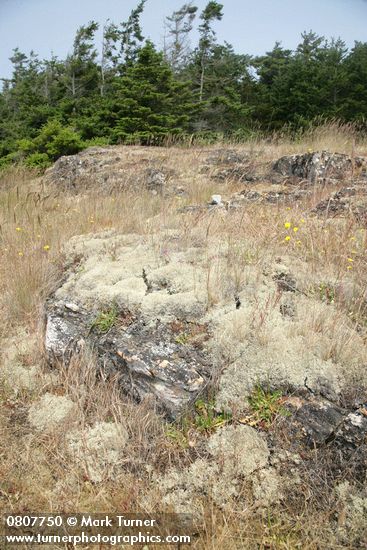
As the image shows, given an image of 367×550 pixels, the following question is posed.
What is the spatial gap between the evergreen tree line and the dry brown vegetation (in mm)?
8537

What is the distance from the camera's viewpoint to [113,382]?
2.52 meters

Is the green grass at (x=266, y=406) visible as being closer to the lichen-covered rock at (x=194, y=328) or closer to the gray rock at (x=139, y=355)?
the lichen-covered rock at (x=194, y=328)

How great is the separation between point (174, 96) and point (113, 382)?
1540 cm

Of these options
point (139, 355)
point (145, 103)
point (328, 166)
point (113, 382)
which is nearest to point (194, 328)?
point (139, 355)

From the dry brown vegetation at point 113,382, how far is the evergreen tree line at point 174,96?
8.54 metres

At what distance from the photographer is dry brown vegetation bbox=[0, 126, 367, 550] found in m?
1.83

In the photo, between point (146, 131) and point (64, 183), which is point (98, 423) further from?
point (146, 131)

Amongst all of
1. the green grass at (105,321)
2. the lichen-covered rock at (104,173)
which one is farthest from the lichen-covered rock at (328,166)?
the green grass at (105,321)

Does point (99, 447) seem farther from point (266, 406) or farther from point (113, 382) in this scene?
point (266, 406)

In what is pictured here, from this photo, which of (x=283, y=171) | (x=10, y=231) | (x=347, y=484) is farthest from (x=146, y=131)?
(x=347, y=484)

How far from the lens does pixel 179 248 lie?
3676 millimetres

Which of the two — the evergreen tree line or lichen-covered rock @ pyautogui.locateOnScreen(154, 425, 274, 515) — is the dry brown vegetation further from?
the evergreen tree line

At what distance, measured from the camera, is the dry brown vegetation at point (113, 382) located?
1826mm

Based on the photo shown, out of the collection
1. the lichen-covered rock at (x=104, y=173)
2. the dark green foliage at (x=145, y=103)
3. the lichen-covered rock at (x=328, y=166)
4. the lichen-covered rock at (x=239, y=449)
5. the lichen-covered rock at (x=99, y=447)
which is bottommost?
the lichen-covered rock at (x=99, y=447)
